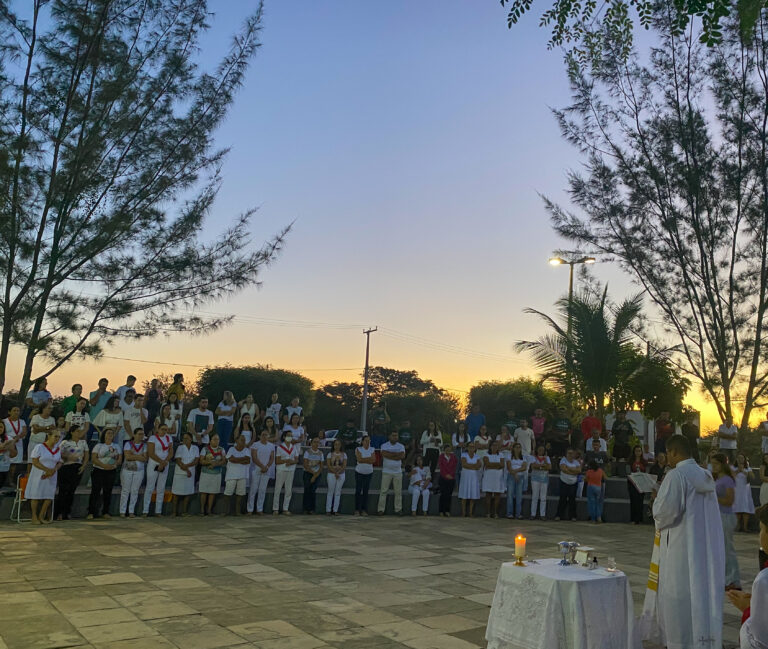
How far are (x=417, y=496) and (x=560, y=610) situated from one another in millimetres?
11111

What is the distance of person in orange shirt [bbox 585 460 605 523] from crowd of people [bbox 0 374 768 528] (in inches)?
0.9

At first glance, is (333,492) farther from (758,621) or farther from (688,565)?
(758,621)

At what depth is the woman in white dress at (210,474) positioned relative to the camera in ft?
44.5

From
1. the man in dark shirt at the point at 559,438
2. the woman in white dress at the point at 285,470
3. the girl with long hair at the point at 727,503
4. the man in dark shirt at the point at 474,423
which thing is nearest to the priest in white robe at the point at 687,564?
the girl with long hair at the point at 727,503

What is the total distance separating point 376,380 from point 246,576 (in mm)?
61855

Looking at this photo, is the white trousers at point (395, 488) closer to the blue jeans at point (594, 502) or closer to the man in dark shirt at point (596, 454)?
the blue jeans at point (594, 502)

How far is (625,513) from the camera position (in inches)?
656

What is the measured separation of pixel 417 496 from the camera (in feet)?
50.6

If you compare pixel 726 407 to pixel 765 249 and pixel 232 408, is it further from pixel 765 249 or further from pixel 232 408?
pixel 232 408

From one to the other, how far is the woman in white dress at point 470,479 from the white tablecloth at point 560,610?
10.7m

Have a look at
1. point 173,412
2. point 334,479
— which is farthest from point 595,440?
point 173,412

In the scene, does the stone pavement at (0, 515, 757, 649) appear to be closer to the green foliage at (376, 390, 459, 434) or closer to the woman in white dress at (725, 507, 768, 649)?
the woman in white dress at (725, 507, 768, 649)

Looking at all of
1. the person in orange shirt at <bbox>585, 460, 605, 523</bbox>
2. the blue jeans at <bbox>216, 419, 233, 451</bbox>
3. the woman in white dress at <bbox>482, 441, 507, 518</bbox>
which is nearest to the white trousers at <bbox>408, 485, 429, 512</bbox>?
the woman in white dress at <bbox>482, 441, 507, 518</bbox>

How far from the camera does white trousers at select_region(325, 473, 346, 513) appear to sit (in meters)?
14.8
